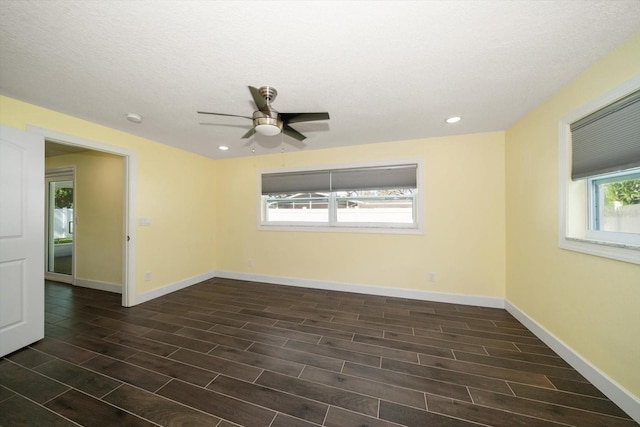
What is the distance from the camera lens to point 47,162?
4270 mm

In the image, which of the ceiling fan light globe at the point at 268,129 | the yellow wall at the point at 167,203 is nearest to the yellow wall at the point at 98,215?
the yellow wall at the point at 167,203

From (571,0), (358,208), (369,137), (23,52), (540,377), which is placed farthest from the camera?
(358,208)

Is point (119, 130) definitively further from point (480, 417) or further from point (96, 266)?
point (480, 417)

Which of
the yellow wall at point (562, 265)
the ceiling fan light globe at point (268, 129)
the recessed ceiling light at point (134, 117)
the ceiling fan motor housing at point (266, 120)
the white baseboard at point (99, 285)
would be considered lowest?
the white baseboard at point (99, 285)

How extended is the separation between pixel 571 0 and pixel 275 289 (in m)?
4.16

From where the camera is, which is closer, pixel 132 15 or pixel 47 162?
pixel 132 15

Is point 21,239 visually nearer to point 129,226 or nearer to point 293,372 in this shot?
point 129,226

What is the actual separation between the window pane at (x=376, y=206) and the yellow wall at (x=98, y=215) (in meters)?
3.70

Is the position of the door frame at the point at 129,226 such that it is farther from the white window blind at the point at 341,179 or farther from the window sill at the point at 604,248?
the window sill at the point at 604,248

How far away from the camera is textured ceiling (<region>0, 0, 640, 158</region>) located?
1218mm

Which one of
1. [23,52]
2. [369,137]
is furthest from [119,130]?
[369,137]

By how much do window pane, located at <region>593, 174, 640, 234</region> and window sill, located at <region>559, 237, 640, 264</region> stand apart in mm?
175

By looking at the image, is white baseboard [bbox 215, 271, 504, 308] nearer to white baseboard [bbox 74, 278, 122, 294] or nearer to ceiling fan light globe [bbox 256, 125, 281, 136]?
white baseboard [bbox 74, 278, 122, 294]

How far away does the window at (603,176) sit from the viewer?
1466 mm
